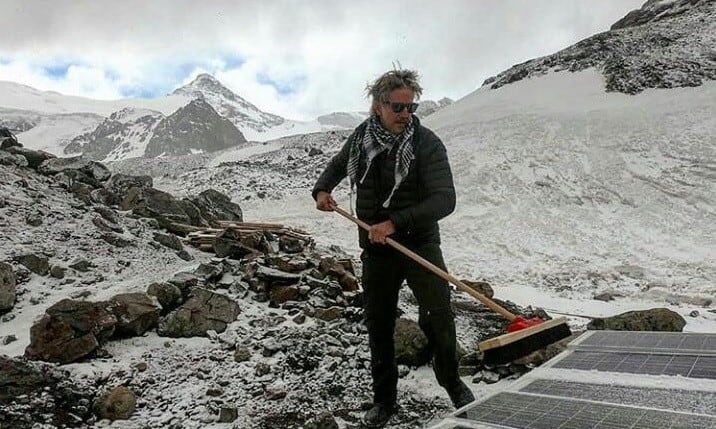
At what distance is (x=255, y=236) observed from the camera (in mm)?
7672

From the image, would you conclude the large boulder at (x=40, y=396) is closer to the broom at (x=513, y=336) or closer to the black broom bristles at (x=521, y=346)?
the broom at (x=513, y=336)

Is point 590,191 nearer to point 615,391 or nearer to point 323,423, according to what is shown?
point 615,391

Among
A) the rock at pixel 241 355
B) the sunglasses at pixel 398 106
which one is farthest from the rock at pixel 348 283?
the sunglasses at pixel 398 106

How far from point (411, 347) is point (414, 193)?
6.07 ft

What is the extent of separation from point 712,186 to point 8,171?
17.4m

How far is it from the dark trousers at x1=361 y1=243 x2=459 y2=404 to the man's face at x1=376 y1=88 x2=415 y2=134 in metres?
0.86

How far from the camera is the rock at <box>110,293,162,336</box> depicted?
183 inches

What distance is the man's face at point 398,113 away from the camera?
3.60m

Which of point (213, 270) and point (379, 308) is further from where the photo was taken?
point (213, 270)

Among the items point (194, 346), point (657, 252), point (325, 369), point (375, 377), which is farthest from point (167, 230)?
point (657, 252)

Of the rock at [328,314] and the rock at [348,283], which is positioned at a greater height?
the rock at [348,283]

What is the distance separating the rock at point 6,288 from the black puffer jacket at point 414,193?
11.1 ft

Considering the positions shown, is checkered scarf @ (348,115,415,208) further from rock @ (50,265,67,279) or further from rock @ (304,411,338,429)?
rock @ (50,265,67,279)

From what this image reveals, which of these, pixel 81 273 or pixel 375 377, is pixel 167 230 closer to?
pixel 81 273
